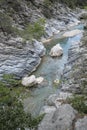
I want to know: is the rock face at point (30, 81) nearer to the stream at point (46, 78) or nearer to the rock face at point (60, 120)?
the stream at point (46, 78)

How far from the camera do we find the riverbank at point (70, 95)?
19.5 metres

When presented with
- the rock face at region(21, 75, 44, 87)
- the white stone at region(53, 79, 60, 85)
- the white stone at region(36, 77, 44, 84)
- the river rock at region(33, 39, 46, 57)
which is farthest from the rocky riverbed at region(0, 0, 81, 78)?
the white stone at region(53, 79, 60, 85)

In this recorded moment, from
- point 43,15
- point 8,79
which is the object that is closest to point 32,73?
point 8,79

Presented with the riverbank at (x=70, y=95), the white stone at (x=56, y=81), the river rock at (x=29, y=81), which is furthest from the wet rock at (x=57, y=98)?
the river rock at (x=29, y=81)

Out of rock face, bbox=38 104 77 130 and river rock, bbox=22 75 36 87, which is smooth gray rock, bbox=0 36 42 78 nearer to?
river rock, bbox=22 75 36 87

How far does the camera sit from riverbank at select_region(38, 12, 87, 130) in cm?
1945

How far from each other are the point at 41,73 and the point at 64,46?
47.1 ft

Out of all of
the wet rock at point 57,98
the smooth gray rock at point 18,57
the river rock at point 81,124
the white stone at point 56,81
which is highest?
the smooth gray rock at point 18,57

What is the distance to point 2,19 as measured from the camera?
49.0m

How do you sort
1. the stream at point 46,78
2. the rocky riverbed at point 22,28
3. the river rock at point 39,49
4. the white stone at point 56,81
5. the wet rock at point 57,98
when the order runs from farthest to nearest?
the river rock at point 39,49, the rocky riverbed at point 22,28, the white stone at point 56,81, the stream at point 46,78, the wet rock at point 57,98

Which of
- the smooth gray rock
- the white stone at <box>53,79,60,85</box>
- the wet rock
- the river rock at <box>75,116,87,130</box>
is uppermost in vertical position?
the smooth gray rock

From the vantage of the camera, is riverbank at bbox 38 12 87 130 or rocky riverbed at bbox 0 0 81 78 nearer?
riverbank at bbox 38 12 87 130

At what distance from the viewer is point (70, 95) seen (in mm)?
27828

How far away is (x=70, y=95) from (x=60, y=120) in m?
8.14
